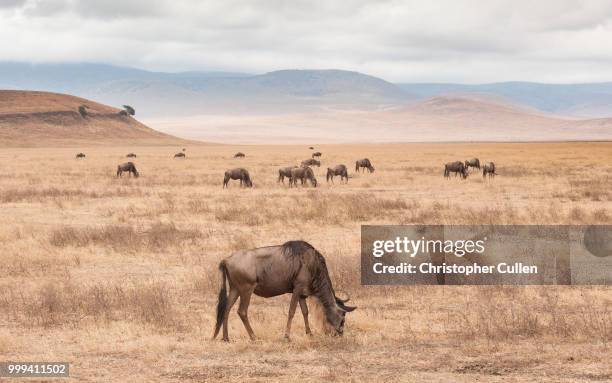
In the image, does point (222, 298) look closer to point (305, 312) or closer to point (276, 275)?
point (276, 275)

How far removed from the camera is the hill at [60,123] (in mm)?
135875

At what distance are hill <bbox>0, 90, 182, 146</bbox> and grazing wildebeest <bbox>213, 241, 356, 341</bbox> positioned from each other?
124740 mm

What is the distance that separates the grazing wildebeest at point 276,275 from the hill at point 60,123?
125 metres

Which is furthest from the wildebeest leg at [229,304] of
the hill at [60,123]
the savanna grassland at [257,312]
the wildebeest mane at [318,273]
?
the hill at [60,123]

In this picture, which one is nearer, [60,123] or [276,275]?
[276,275]

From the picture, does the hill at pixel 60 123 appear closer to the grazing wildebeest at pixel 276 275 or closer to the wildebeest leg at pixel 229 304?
the wildebeest leg at pixel 229 304

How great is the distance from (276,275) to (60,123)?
14573 centimetres

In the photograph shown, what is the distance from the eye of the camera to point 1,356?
9.86 metres

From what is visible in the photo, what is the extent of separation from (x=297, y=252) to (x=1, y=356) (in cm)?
385

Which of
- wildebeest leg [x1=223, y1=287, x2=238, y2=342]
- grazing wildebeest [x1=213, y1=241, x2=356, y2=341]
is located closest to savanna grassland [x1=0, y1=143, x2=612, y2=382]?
wildebeest leg [x1=223, y1=287, x2=238, y2=342]

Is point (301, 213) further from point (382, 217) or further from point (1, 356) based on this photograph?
point (1, 356)

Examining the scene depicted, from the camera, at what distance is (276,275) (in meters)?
9.89

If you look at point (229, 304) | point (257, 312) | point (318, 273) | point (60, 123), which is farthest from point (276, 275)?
point (60, 123)

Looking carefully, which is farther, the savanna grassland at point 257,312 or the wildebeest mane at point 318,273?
the wildebeest mane at point 318,273
